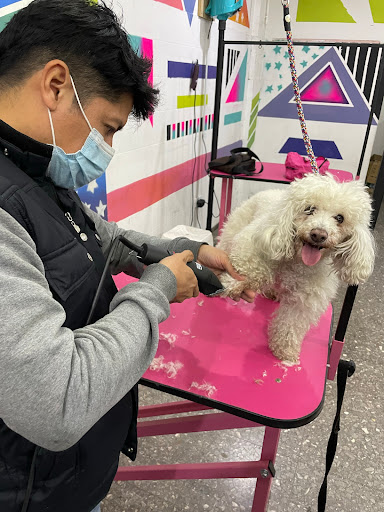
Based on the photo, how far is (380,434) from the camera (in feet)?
5.30

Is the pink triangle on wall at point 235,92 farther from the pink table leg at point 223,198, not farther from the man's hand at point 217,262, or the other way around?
the man's hand at point 217,262

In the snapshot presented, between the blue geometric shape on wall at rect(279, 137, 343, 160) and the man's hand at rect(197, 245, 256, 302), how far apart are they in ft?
11.3

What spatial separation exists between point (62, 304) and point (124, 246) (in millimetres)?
404

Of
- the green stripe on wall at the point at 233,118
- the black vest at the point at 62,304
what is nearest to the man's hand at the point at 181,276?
the black vest at the point at 62,304

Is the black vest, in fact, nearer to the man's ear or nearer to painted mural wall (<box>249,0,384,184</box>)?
→ the man's ear

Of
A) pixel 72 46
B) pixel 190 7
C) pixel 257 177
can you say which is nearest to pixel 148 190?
pixel 257 177

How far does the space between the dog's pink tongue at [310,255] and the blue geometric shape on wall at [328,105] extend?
3296 millimetres

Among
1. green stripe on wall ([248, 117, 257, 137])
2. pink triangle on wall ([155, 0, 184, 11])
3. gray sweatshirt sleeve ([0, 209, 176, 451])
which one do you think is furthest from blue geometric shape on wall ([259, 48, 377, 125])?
gray sweatshirt sleeve ([0, 209, 176, 451])

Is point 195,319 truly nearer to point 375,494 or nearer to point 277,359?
point 277,359

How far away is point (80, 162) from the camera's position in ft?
2.18

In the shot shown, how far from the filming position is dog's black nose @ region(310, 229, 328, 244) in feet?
3.35

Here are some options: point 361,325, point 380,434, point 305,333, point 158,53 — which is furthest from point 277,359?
point 158,53

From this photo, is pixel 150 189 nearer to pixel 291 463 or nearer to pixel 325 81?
pixel 291 463

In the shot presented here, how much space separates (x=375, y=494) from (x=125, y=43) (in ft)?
5.45
